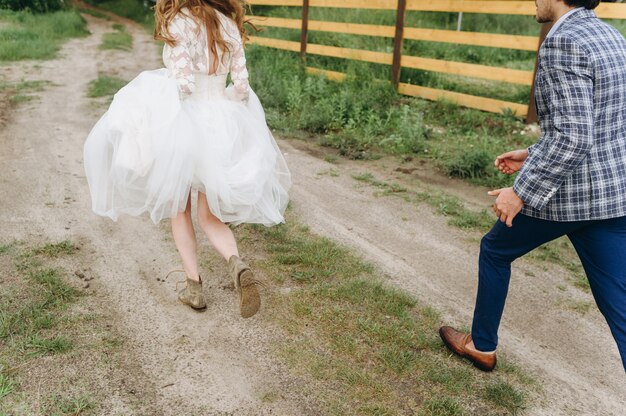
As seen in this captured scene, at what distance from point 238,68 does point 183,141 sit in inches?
23.6

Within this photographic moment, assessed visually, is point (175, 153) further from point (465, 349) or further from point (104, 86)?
point (104, 86)

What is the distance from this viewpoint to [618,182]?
2357 mm

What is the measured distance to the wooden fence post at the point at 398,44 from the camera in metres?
9.25

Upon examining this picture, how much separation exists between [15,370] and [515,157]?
9.19 ft

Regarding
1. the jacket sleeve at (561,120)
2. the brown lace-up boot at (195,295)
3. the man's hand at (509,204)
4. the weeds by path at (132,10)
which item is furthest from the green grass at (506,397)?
the weeds by path at (132,10)

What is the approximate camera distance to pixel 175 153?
3102mm

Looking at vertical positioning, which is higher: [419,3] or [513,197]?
[419,3]

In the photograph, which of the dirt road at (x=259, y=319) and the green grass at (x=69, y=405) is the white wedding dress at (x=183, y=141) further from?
the green grass at (x=69, y=405)

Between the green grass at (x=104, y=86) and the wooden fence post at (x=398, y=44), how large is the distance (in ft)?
15.8

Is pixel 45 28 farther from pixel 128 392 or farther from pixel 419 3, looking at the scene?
pixel 128 392

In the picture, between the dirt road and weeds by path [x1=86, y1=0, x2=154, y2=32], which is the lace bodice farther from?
weeds by path [x1=86, y1=0, x2=154, y2=32]

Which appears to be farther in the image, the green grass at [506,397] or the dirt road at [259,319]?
the dirt road at [259,319]

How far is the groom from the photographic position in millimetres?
2234

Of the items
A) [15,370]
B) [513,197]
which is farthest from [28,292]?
[513,197]
